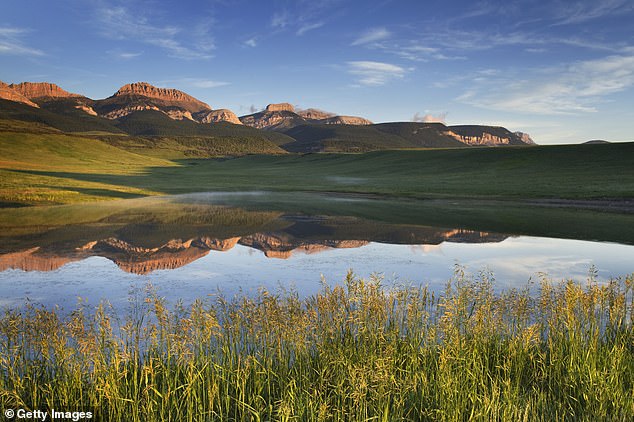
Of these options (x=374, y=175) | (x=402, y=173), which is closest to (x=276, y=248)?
(x=402, y=173)

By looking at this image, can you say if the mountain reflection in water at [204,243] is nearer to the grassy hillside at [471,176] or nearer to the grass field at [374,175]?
the grass field at [374,175]

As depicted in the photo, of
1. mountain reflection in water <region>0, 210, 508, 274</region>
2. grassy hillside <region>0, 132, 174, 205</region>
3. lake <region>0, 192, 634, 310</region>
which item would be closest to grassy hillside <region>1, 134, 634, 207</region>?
grassy hillside <region>0, 132, 174, 205</region>

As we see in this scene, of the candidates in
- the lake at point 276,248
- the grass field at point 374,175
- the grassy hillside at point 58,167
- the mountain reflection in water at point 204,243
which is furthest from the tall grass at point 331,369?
the grass field at point 374,175

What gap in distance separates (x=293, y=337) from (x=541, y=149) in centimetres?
10395

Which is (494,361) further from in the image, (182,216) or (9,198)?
(9,198)

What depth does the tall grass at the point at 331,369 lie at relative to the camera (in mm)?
→ 7074

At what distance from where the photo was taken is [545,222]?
117ft

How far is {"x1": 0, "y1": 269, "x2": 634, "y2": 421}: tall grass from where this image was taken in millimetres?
7074

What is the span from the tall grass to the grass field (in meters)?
41.0

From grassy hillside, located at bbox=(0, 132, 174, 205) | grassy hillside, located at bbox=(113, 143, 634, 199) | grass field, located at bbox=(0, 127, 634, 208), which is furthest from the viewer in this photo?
grassy hillside, located at bbox=(113, 143, 634, 199)

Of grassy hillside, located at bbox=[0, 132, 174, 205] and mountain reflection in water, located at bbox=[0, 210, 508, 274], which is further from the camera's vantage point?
grassy hillside, located at bbox=[0, 132, 174, 205]

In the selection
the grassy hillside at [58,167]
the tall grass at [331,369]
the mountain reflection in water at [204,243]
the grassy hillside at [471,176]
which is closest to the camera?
the tall grass at [331,369]

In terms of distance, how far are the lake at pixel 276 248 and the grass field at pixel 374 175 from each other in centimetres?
1363

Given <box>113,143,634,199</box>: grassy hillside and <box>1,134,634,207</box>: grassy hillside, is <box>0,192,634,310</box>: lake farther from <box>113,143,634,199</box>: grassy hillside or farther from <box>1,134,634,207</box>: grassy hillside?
<box>1,134,634,207</box>: grassy hillside
